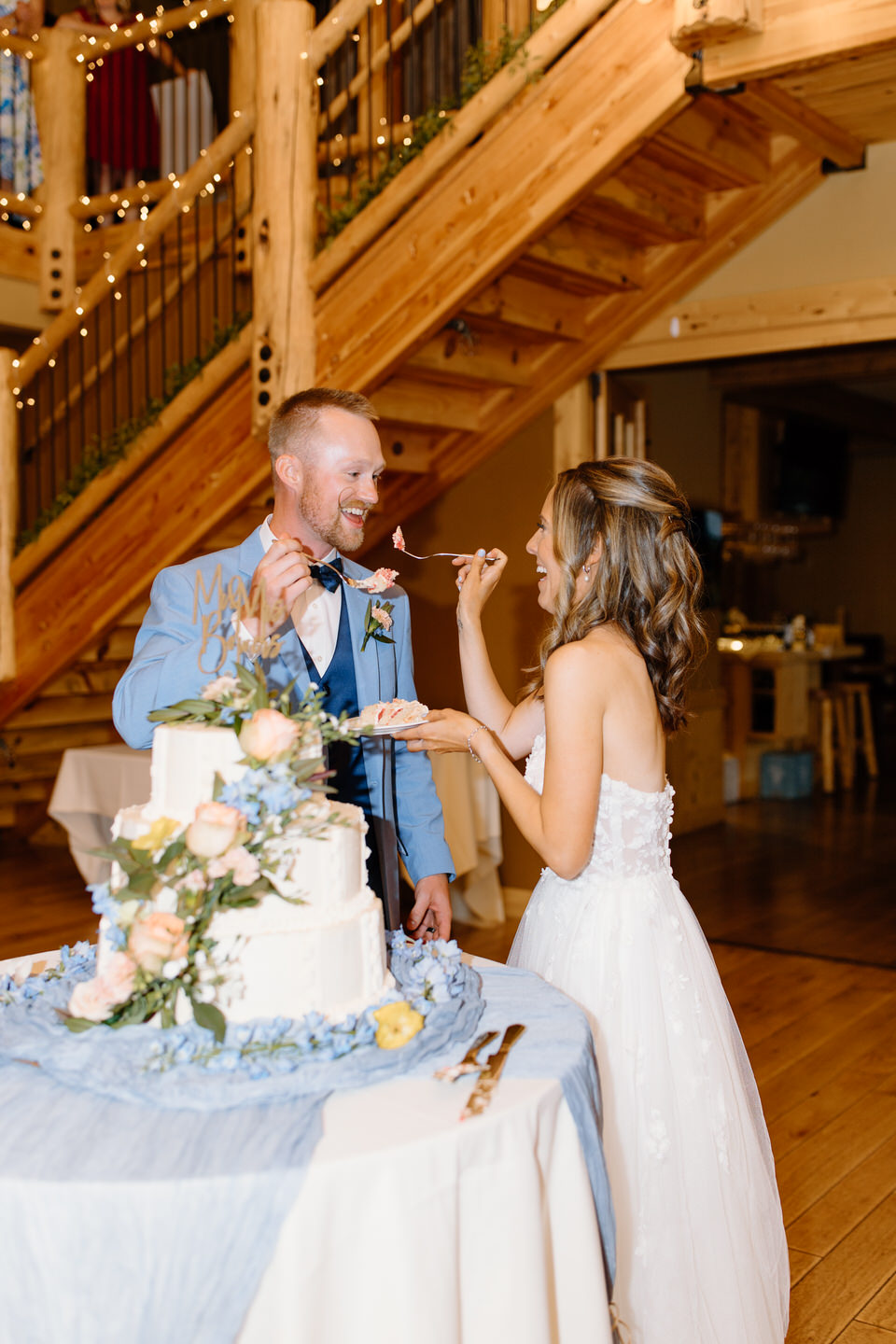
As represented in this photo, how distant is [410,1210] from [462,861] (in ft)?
13.0

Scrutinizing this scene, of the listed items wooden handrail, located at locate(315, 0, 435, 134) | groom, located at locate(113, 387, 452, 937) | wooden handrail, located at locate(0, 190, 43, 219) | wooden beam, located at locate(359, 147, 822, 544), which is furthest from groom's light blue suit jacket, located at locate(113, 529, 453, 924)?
wooden handrail, located at locate(0, 190, 43, 219)

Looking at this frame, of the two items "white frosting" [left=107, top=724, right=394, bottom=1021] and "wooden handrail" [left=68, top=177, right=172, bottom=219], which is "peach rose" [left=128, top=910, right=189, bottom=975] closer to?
"white frosting" [left=107, top=724, right=394, bottom=1021]

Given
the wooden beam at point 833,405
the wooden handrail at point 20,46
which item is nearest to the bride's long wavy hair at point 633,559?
the wooden handrail at point 20,46

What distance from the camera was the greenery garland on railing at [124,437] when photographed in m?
4.85

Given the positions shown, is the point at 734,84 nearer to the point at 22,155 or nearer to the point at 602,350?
the point at 602,350

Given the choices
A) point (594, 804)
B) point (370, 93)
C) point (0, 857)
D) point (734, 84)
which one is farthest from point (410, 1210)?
point (0, 857)

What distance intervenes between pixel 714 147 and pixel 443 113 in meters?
1.03

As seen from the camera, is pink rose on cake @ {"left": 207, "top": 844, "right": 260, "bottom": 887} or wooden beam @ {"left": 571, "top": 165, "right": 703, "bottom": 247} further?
wooden beam @ {"left": 571, "top": 165, "right": 703, "bottom": 247}

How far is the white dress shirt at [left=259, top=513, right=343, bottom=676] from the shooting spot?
7.85 feet

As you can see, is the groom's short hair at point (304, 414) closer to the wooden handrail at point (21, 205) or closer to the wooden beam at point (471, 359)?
the wooden beam at point (471, 359)

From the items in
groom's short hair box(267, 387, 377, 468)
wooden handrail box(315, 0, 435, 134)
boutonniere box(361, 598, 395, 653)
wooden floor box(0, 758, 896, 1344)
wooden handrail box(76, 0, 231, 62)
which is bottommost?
wooden floor box(0, 758, 896, 1344)

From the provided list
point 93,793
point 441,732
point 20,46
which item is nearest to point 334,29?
point 20,46

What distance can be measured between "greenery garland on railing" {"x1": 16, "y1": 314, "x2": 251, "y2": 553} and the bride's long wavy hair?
9.48ft

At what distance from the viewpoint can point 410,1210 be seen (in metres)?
1.26
